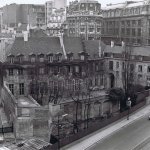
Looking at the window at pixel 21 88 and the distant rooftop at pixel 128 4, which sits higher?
the distant rooftop at pixel 128 4

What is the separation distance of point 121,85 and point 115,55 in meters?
5.99

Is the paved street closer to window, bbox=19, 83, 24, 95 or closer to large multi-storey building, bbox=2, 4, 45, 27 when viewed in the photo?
window, bbox=19, 83, 24, 95

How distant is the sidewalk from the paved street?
2.18 ft

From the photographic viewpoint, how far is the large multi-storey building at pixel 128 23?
89.2 metres

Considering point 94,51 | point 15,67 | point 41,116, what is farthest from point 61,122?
point 94,51

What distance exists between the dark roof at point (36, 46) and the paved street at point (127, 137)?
68.9 ft

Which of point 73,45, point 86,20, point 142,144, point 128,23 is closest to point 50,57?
point 73,45

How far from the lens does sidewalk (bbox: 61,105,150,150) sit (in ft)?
121

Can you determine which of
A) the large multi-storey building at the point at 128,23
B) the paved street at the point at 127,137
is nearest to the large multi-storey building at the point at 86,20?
the large multi-storey building at the point at 128,23

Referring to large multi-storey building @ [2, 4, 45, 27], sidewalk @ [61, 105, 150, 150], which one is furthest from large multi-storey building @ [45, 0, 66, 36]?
sidewalk @ [61, 105, 150, 150]

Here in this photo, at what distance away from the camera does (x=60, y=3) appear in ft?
410

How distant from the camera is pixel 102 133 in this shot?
4075cm

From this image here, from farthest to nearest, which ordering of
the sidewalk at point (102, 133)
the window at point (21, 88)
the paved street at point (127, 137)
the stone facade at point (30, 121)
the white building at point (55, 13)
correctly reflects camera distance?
1. the white building at point (55, 13)
2. the window at point (21, 88)
3. the stone facade at point (30, 121)
4. the sidewalk at point (102, 133)
5. the paved street at point (127, 137)

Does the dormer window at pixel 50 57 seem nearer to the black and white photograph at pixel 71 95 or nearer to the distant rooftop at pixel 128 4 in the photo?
the black and white photograph at pixel 71 95
